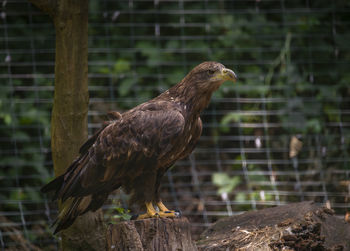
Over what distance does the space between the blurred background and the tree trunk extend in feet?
4.00

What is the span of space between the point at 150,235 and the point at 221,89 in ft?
8.27

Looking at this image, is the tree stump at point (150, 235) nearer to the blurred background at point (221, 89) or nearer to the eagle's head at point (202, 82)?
the eagle's head at point (202, 82)

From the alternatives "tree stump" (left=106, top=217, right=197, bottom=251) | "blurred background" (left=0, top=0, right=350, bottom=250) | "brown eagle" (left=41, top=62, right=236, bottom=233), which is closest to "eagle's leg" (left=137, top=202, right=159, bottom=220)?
"brown eagle" (left=41, top=62, right=236, bottom=233)

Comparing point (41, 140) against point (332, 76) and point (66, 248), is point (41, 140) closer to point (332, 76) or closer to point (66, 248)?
point (66, 248)

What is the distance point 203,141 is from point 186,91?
2.10m

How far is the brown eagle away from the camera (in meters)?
2.79

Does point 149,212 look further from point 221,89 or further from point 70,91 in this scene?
point 221,89

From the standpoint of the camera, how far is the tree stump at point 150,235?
2.62 m

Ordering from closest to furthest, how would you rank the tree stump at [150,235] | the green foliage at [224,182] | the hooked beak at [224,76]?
the tree stump at [150,235], the hooked beak at [224,76], the green foliage at [224,182]

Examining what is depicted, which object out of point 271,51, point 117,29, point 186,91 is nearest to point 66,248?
point 186,91

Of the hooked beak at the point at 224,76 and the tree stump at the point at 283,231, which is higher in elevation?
the hooked beak at the point at 224,76

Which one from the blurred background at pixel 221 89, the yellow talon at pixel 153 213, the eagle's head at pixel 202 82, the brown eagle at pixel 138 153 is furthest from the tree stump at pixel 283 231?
the blurred background at pixel 221 89

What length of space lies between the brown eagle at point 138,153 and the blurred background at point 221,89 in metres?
1.62

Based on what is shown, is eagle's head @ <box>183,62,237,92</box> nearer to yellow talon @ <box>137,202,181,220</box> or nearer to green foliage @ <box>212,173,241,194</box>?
yellow talon @ <box>137,202,181,220</box>
